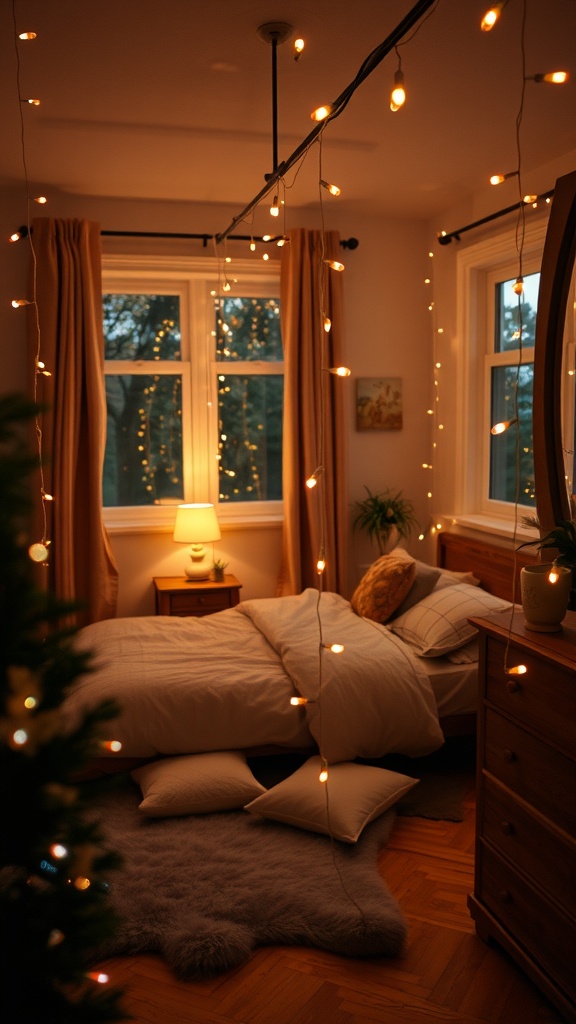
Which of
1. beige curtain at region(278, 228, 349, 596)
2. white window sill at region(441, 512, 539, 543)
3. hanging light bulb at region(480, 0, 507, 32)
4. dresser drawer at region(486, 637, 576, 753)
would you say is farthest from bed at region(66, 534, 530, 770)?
hanging light bulb at region(480, 0, 507, 32)

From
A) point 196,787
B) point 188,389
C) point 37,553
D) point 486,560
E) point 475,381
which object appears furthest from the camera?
point 188,389

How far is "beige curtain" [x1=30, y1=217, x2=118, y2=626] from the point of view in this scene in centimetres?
476

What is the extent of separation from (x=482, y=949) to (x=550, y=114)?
324 centimetres

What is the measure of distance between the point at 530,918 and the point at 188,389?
3932 millimetres

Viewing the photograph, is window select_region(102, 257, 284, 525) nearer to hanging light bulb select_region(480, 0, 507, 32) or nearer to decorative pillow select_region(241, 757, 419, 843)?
decorative pillow select_region(241, 757, 419, 843)

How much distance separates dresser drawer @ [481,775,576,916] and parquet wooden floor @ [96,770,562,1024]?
0.33m

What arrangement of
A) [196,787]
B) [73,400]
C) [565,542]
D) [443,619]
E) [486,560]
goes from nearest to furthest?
[565,542], [196,787], [443,619], [486,560], [73,400]

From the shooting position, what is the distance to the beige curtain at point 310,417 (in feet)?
17.0

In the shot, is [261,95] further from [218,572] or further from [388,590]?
[218,572]

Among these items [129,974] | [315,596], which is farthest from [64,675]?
[315,596]

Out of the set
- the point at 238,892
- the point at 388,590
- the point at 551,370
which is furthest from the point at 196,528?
the point at 551,370

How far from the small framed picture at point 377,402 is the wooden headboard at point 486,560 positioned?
2.82 ft

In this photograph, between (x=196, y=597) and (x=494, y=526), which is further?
(x=196, y=597)

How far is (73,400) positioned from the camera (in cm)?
481
